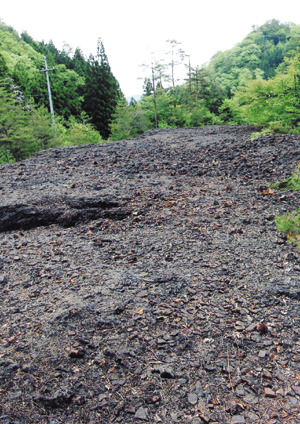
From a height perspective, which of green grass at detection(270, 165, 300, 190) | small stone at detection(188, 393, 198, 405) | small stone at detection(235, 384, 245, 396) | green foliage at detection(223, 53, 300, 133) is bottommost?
small stone at detection(235, 384, 245, 396)

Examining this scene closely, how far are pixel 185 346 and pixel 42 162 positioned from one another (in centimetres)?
656

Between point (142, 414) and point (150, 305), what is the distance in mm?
870

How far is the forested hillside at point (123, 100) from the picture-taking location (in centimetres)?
756

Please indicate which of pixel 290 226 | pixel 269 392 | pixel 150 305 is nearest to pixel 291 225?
pixel 290 226

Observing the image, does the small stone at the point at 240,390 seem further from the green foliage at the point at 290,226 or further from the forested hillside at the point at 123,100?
the forested hillside at the point at 123,100

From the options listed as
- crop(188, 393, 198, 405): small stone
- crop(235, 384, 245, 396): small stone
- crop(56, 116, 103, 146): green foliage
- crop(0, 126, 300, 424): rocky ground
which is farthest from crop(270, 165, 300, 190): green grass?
crop(56, 116, 103, 146): green foliage

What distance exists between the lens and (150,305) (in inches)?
92.2

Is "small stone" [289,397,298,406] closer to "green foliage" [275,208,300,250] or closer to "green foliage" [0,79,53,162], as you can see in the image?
"green foliage" [275,208,300,250]

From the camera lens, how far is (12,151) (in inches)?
563

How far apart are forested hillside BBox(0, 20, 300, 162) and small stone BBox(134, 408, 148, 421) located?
735cm

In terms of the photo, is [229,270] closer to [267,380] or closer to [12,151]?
[267,380]

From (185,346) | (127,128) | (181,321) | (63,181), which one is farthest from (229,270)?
(127,128)

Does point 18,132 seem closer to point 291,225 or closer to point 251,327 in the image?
point 291,225

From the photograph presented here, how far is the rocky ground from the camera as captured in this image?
1603 millimetres
